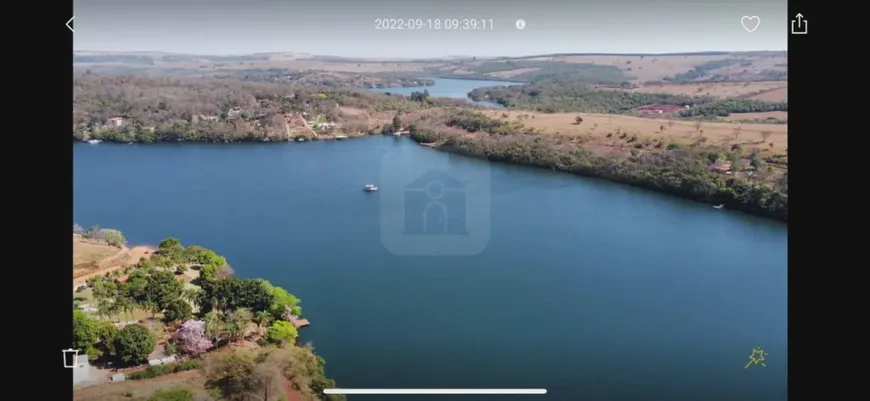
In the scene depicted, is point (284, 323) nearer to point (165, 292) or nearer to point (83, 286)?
point (165, 292)

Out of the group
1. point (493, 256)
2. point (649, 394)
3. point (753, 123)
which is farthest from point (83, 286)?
point (753, 123)

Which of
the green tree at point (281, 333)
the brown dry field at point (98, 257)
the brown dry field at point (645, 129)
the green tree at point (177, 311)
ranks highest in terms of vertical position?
the brown dry field at point (645, 129)

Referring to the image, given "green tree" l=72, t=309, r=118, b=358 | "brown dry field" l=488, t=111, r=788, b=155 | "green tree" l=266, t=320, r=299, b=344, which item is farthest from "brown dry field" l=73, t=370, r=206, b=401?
"brown dry field" l=488, t=111, r=788, b=155

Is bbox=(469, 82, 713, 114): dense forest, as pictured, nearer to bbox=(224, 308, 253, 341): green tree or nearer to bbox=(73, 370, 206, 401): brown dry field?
bbox=(224, 308, 253, 341): green tree

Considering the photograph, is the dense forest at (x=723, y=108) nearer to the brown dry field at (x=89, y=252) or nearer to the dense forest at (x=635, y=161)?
the dense forest at (x=635, y=161)

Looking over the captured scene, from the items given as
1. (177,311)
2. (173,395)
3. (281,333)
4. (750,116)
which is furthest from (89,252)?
(750,116)

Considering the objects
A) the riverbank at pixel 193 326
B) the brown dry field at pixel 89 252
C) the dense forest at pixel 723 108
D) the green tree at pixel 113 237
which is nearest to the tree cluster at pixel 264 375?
the riverbank at pixel 193 326
